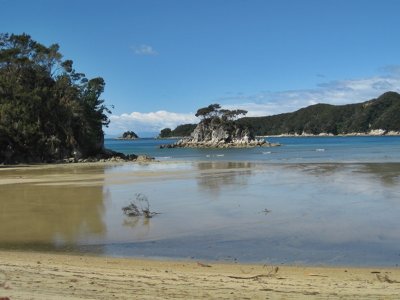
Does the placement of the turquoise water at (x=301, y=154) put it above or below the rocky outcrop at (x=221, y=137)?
below

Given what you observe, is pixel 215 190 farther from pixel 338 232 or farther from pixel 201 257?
pixel 201 257

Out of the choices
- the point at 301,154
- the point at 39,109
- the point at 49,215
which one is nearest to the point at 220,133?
the point at 301,154

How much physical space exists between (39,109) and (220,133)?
3320 inches

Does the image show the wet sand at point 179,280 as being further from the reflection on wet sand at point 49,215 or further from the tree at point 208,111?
the tree at point 208,111

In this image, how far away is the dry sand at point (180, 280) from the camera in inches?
266

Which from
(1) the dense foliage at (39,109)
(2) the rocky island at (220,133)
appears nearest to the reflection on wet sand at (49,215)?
(1) the dense foliage at (39,109)

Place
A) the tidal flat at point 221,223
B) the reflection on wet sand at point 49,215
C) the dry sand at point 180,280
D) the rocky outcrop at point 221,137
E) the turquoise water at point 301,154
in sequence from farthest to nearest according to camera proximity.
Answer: the rocky outcrop at point 221,137, the turquoise water at point 301,154, the reflection on wet sand at point 49,215, the tidal flat at point 221,223, the dry sand at point 180,280

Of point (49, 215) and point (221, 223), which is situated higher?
point (49, 215)

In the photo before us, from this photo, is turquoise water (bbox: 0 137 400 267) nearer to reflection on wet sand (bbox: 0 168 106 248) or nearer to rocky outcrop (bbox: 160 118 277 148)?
reflection on wet sand (bbox: 0 168 106 248)

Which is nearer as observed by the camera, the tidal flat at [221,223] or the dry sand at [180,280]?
the dry sand at [180,280]

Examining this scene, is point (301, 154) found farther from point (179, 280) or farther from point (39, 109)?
point (179, 280)

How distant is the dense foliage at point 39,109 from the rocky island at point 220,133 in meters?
70.8

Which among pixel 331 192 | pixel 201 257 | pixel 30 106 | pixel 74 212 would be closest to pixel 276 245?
pixel 201 257

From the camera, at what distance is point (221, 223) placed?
14.8 metres
